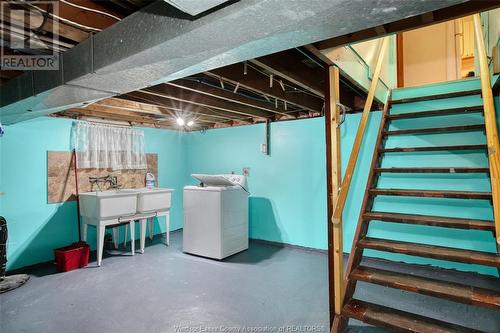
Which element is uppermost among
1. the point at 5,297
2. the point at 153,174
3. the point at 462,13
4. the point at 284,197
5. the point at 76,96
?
the point at 462,13

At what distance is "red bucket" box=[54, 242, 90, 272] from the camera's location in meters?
3.35

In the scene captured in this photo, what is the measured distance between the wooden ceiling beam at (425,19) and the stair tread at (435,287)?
1663 millimetres

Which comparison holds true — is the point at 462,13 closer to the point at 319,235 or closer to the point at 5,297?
the point at 319,235

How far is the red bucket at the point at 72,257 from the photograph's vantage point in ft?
11.0

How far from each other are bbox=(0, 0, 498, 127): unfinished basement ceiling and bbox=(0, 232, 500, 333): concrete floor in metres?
1.86

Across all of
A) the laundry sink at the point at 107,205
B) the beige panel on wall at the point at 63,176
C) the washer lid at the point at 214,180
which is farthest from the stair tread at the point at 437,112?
the beige panel on wall at the point at 63,176

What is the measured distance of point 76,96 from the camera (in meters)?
1.98

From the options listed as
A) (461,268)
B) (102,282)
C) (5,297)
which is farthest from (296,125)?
(5,297)

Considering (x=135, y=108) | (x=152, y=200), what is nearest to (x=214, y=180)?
(x=152, y=200)

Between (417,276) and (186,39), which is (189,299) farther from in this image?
(186,39)

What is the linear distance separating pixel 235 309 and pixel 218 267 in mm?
1051

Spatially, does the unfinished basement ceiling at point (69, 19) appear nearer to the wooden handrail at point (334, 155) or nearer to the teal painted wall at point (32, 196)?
the wooden handrail at point (334, 155)

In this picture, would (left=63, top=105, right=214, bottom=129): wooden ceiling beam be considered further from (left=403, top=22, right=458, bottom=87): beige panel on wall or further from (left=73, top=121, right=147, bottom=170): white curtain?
(left=403, top=22, right=458, bottom=87): beige panel on wall

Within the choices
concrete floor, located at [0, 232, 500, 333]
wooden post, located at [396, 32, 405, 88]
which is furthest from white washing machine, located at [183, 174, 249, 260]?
wooden post, located at [396, 32, 405, 88]
